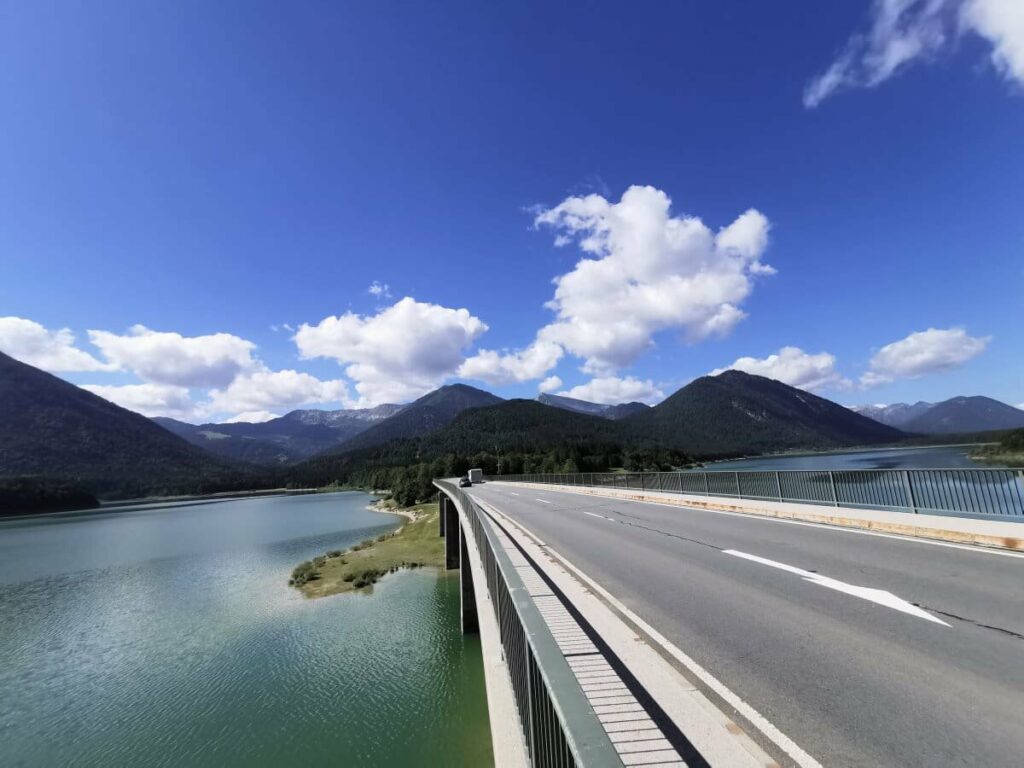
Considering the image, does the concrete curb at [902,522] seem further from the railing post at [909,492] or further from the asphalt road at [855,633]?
the asphalt road at [855,633]

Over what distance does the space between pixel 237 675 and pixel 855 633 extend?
22.7 m

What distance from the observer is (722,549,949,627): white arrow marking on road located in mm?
6300

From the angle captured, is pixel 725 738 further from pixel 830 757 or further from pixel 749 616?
pixel 749 616

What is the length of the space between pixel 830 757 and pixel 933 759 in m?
0.65

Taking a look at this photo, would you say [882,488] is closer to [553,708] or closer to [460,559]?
[553,708]

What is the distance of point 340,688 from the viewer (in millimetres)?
18438

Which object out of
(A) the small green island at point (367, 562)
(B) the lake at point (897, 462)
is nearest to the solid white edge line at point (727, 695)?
(B) the lake at point (897, 462)

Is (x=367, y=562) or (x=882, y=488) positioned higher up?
(x=882, y=488)

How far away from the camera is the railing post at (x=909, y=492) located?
12.7m

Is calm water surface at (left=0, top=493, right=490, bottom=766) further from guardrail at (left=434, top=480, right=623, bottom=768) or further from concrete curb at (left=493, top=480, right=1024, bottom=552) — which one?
guardrail at (left=434, top=480, right=623, bottom=768)

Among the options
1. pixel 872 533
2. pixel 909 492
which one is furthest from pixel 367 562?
pixel 909 492

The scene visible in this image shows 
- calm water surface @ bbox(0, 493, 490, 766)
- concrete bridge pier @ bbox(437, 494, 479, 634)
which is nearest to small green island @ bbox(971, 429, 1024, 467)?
concrete bridge pier @ bbox(437, 494, 479, 634)

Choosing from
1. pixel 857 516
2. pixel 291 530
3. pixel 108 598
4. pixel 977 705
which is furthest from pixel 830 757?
pixel 291 530

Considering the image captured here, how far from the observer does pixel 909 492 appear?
12875 millimetres
